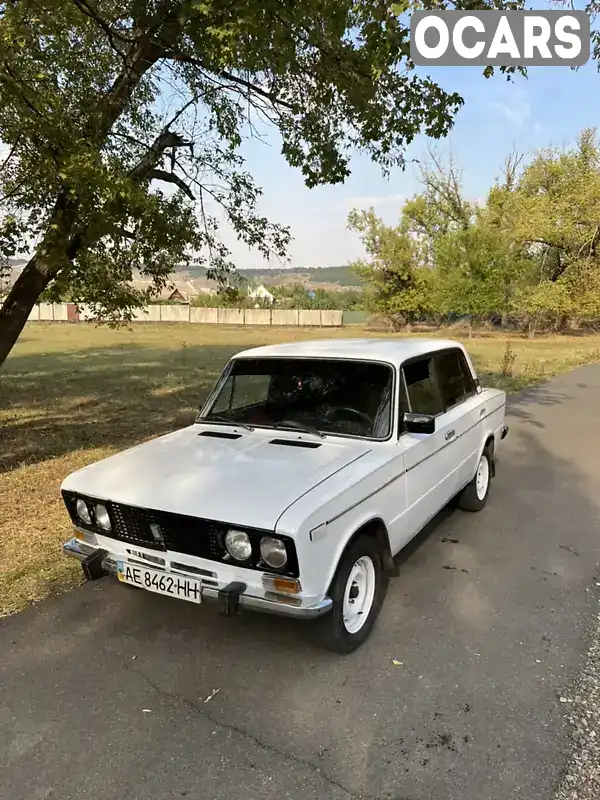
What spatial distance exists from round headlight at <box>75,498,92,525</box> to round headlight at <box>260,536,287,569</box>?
1262mm

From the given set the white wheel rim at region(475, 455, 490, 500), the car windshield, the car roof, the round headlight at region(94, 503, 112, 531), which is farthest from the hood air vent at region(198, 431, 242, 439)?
the white wheel rim at region(475, 455, 490, 500)

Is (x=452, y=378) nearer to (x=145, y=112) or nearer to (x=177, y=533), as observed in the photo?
(x=177, y=533)

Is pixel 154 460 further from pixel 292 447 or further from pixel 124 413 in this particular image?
pixel 124 413

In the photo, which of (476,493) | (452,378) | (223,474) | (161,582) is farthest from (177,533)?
(476,493)

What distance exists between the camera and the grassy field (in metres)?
4.55

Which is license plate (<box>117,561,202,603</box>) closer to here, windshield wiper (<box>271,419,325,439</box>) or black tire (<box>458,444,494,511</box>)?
windshield wiper (<box>271,419,325,439</box>)

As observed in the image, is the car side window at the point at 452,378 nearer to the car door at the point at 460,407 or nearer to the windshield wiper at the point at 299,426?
the car door at the point at 460,407

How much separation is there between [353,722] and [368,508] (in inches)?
42.1

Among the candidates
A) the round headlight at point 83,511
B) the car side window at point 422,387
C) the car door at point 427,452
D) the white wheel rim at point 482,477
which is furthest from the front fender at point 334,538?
the white wheel rim at point 482,477

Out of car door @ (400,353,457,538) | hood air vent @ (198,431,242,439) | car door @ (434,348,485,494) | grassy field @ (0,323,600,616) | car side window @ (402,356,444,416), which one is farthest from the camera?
car door @ (434,348,485,494)

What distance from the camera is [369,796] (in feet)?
7.35

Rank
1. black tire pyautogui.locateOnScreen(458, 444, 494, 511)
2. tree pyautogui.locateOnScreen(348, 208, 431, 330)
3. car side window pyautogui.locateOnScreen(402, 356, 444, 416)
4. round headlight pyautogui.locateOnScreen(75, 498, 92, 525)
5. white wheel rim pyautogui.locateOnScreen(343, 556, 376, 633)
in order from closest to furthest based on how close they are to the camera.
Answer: white wheel rim pyautogui.locateOnScreen(343, 556, 376, 633)
round headlight pyautogui.locateOnScreen(75, 498, 92, 525)
car side window pyautogui.locateOnScreen(402, 356, 444, 416)
black tire pyautogui.locateOnScreen(458, 444, 494, 511)
tree pyautogui.locateOnScreen(348, 208, 431, 330)

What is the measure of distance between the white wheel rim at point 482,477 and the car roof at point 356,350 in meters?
1.32

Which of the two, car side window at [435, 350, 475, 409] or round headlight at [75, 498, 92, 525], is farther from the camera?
car side window at [435, 350, 475, 409]
